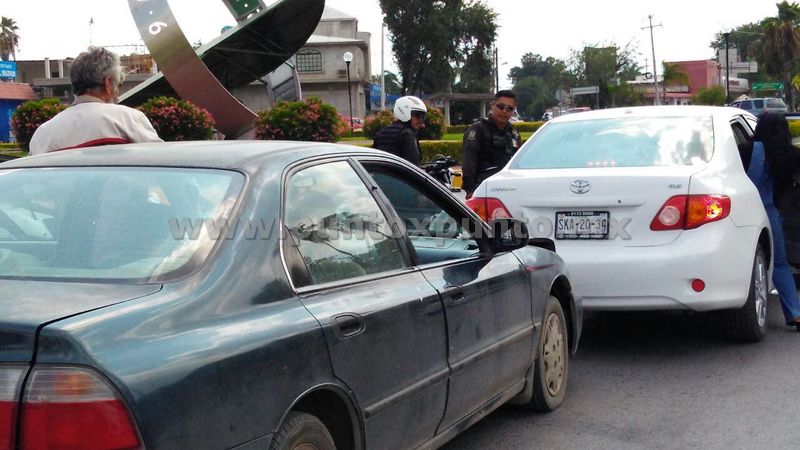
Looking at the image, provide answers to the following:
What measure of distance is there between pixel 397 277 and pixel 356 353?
0.58m

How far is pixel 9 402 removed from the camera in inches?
95.3

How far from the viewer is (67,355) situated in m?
2.46

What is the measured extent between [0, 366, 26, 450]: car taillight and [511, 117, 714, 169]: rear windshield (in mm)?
5044

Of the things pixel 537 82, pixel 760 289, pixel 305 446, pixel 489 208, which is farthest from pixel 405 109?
pixel 537 82

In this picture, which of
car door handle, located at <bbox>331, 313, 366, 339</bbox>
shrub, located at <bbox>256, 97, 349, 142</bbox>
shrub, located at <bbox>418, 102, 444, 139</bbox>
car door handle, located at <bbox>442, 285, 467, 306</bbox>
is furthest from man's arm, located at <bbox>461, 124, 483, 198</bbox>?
shrub, located at <bbox>418, 102, 444, 139</bbox>

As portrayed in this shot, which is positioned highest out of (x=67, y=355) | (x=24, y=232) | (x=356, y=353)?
(x=24, y=232)

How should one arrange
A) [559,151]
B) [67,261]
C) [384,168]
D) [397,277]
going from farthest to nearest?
[559,151] → [384,168] → [397,277] → [67,261]

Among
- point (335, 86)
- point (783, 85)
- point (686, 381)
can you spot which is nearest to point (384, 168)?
point (686, 381)

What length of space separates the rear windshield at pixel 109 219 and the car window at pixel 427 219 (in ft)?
3.69

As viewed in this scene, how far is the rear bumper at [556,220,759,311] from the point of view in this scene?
622 centimetres

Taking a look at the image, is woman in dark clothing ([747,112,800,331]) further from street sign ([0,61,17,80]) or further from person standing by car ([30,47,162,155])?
street sign ([0,61,17,80])

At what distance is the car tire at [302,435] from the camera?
298 centimetres

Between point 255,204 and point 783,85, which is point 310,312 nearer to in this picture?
point 255,204

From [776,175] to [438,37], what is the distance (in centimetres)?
6810
